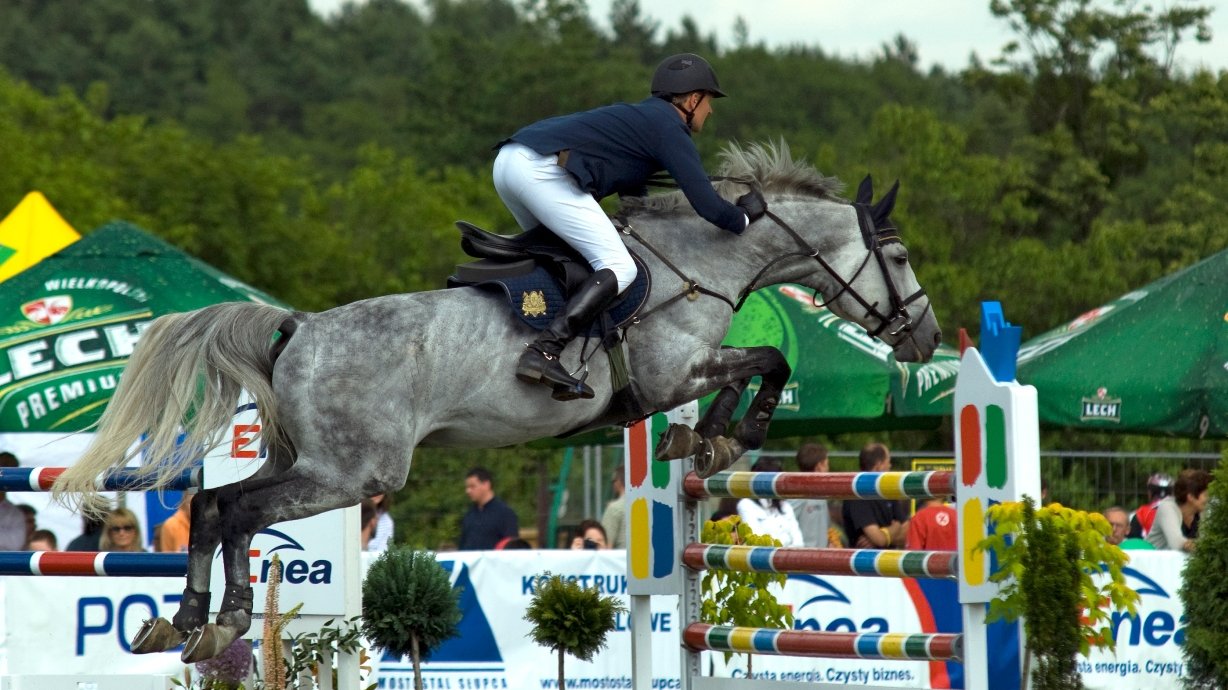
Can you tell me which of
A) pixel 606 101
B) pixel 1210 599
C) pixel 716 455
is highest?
pixel 606 101

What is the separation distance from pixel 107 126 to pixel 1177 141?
76.6 feet

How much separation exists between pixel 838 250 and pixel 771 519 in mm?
3217

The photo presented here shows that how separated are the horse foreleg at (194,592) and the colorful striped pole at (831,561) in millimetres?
2157

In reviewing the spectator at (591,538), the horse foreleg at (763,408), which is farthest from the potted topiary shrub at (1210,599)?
the spectator at (591,538)

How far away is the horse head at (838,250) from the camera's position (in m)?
6.43

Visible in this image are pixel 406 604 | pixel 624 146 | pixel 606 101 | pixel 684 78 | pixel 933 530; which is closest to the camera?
pixel 624 146

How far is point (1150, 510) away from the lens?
10742 mm

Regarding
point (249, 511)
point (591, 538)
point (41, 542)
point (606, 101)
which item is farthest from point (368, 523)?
point (606, 101)

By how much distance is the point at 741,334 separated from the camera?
10.8m

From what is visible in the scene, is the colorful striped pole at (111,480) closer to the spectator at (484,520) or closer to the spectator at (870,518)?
the spectator at (870,518)

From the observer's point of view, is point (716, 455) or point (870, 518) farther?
point (870, 518)

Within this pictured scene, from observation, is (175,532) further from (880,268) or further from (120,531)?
(880,268)

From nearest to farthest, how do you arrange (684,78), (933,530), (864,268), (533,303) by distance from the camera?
1. (533,303)
2. (684,78)
3. (864,268)
4. (933,530)

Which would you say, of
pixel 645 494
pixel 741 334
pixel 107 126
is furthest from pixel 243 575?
pixel 107 126
